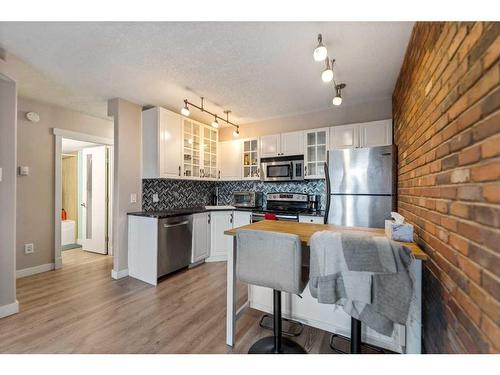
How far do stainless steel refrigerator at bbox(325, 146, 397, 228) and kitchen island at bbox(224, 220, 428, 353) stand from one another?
2.73ft

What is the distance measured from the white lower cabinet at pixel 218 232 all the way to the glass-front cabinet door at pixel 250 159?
2.61 ft

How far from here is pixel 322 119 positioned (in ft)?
11.5

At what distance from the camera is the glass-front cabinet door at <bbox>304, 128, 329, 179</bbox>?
11.0 feet

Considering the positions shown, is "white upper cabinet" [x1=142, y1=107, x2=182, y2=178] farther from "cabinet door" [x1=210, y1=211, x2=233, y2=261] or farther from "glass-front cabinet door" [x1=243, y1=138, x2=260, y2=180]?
"glass-front cabinet door" [x1=243, y1=138, x2=260, y2=180]

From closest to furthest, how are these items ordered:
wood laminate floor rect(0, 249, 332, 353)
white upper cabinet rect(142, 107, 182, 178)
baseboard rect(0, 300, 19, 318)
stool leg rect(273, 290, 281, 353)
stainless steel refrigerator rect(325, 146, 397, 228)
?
stool leg rect(273, 290, 281, 353), wood laminate floor rect(0, 249, 332, 353), baseboard rect(0, 300, 19, 318), stainless steel refrigerator rect(325, 146, 397, 228), white upper cabinet rect(142, 107, 182, 178)

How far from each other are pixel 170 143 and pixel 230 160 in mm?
1241

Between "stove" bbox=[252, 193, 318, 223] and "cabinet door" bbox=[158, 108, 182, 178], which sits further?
"stove" bbox=[252, 193, 318, 223]

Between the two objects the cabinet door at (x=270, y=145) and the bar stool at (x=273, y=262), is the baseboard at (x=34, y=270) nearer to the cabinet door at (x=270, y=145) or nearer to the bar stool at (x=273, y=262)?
the bar stool at (x=273, y=262)

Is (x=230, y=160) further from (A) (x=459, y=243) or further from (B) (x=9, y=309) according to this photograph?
(A) (x=459, y=243)

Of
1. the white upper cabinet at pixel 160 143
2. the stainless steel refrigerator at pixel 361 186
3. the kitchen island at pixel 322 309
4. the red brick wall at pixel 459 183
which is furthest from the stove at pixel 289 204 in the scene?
the red brick wall at pixel 459 183

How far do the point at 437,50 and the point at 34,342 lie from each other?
3.44 metres

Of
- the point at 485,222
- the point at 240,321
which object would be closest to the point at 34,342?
the point at 240,321

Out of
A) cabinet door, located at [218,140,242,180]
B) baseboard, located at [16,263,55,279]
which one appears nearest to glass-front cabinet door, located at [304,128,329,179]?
cabinet door, located at [218,140,242,180]

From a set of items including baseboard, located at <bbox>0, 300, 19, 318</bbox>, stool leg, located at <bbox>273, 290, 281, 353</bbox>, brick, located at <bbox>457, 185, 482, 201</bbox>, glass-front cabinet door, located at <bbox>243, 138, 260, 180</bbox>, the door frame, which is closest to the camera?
brick, located at <bbox>457, 185, 482, 201</bbox>
